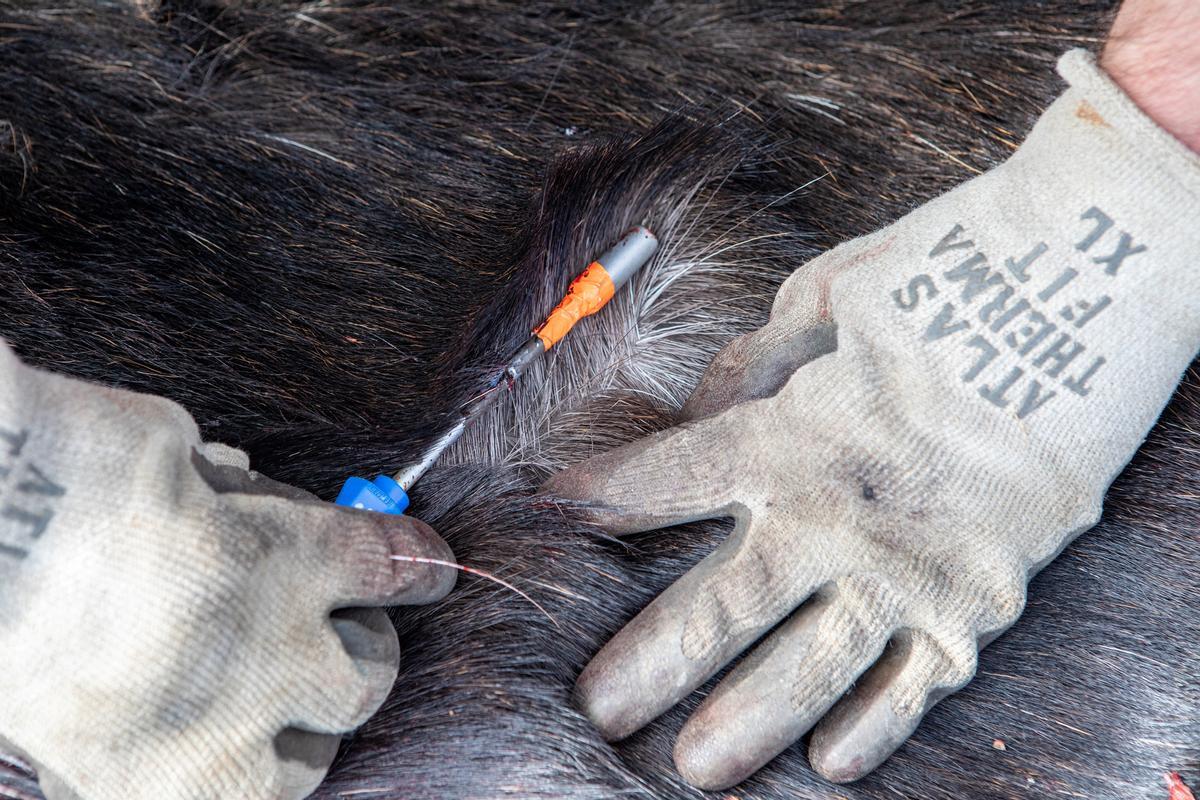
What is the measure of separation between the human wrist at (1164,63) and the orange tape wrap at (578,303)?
85 cm

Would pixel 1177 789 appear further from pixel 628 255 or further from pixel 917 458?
pixel 628 255

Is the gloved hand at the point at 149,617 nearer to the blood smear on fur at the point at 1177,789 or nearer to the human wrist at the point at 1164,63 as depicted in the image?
the blood smear on fur at the point at 1177,789

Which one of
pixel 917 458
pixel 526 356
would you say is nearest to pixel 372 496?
pixel 526 356

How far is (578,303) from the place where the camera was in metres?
1.67

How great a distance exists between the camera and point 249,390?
5.18 ft

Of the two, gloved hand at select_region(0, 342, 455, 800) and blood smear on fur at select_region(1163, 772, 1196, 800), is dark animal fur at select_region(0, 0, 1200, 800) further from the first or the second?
gloved hand at select_region(0, 342, 455, 800)

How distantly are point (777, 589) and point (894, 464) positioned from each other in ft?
0.82

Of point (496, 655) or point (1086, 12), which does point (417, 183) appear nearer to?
point (496, 655)

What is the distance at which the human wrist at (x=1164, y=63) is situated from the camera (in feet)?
4.73

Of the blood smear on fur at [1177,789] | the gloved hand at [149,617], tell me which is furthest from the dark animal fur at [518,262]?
the gloved hand at [149,617]

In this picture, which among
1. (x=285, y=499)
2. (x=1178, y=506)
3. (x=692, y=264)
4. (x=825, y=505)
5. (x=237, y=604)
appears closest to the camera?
(x=237, y=604)

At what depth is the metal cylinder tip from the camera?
1699 mm

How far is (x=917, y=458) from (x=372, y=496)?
80 cm

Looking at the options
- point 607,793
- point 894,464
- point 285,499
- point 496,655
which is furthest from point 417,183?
point 607,793
